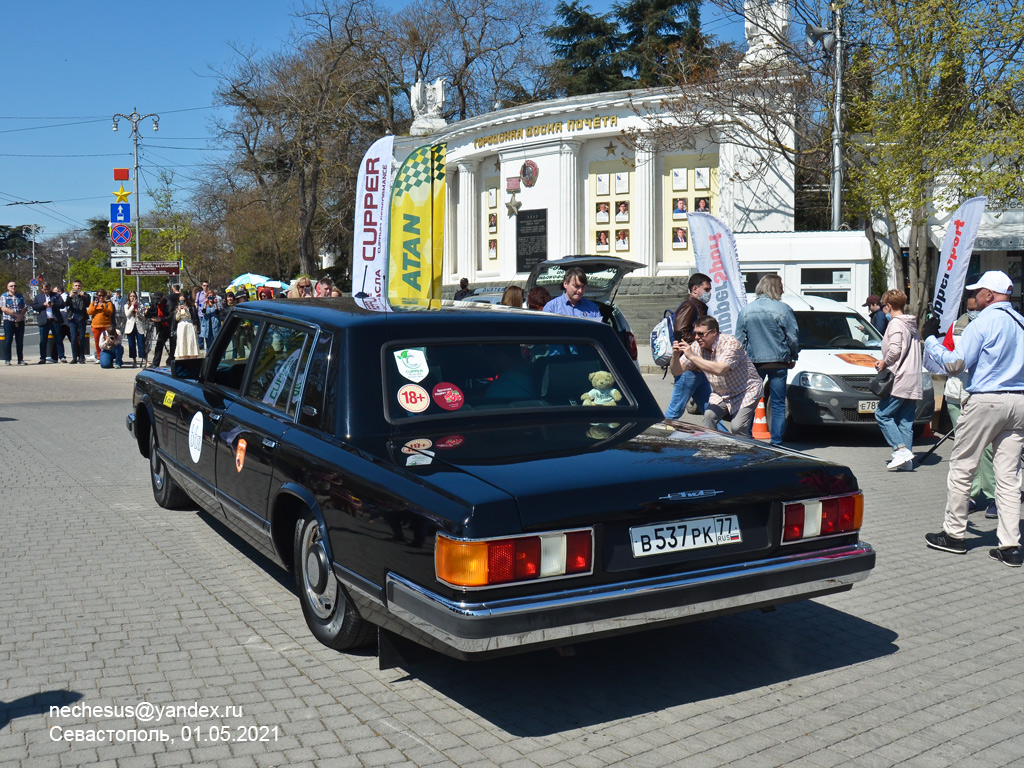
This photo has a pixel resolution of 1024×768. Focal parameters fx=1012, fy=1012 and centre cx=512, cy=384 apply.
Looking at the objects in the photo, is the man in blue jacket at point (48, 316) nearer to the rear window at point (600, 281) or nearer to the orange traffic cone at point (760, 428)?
the rear window at point (600, 281)

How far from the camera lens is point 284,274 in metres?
54.5

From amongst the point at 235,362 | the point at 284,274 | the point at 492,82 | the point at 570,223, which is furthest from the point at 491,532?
the point at 284,274

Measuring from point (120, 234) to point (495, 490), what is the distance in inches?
1044

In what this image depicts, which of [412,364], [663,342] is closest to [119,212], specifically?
[663,342]

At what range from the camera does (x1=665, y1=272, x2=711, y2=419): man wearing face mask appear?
8.77m

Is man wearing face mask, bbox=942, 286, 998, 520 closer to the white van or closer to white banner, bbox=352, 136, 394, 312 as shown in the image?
the white van

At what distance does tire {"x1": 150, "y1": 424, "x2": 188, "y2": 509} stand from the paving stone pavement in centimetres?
103

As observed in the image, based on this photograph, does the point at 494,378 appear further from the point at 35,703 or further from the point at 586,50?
the point at 586,50

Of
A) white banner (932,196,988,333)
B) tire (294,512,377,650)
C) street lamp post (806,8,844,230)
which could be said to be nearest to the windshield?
white banner (932,196,988,333)

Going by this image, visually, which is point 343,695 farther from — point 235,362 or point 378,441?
point 235,362

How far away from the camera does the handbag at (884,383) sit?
9.77 m

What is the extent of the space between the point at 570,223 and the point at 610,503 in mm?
29184

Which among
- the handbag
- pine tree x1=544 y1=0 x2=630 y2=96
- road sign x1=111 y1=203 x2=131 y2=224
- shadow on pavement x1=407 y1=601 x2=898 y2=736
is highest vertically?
pine tree x1=544 y1=0 x2=630 y2=96

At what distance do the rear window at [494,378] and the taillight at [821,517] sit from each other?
3.97 feet
